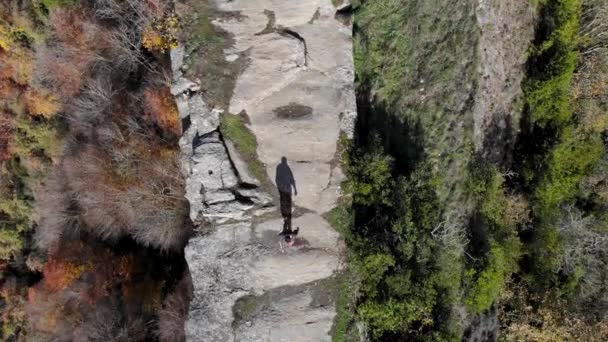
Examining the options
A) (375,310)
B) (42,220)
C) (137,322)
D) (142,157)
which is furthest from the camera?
(42,220)

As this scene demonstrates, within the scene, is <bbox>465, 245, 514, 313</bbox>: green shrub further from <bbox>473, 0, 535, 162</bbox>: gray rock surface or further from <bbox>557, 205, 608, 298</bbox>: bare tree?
<bbox>473, 0, 535, 162</bbox>: gray rock surface

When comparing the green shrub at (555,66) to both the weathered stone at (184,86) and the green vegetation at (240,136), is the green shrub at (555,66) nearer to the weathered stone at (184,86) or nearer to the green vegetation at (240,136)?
the green vegetation at (240,136)

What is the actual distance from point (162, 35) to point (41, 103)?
23.1 feet

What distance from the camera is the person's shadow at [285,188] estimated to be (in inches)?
393

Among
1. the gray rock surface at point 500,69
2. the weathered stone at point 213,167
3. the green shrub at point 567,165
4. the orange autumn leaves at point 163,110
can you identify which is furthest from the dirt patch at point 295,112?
the green shrub at point 567,165

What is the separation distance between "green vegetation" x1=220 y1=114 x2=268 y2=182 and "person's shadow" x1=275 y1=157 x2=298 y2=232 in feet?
1.64

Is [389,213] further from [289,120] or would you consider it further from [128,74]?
[128,74]

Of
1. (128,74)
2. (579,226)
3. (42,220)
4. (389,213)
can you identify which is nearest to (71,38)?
(128,74)

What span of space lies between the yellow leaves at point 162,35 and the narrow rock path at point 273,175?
112 centimetres

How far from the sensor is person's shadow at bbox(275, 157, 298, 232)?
393 inches

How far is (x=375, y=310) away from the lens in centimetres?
948

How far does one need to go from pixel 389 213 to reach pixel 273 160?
3000mm

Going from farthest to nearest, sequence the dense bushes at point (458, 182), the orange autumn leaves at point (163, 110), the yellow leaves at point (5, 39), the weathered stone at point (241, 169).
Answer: the yellow leaves at point (5, 39), the orange autumn leaves at point (163, 110), the weathered stone at point (241, 169), the dense bushes at point (458, 182)

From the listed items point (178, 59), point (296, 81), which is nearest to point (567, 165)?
point (296, 81)
